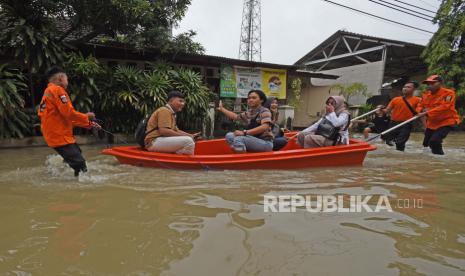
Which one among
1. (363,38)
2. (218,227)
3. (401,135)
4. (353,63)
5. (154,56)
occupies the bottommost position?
(218,227)

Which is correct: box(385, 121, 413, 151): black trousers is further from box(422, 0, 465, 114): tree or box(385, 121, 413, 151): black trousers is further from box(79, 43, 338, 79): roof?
box(422, 0, 465, 114): tree

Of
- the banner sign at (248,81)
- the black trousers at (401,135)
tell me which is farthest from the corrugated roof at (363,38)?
the black trousers at (401,135)

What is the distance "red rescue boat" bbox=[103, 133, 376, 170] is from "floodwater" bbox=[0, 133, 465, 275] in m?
0.39

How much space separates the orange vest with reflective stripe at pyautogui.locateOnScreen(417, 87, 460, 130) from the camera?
6.13m

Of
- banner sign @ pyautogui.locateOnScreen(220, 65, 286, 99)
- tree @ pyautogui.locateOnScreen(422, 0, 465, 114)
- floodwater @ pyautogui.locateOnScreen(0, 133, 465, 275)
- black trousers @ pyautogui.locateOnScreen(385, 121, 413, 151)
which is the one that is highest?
tree @ pyautogui.locateOnScreen(422, 0, 465, 114)

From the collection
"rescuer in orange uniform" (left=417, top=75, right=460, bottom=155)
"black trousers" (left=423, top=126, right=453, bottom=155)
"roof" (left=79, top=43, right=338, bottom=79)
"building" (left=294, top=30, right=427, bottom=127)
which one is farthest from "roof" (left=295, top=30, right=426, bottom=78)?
"black trousers" (left=423, top=126, right=453, bottom=155)

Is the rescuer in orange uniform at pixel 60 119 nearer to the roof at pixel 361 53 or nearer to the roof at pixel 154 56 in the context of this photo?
the roof at pixel 154 56

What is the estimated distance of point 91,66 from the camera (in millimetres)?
8500

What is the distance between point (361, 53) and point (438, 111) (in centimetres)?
1162

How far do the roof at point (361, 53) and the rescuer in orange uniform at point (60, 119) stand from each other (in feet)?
49.3

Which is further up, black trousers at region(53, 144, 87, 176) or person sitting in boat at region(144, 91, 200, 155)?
person sitting in boat at region(144, 91, 200, 155)

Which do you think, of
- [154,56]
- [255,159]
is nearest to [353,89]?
[154,56]

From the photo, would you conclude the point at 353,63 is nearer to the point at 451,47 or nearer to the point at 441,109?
the point at 451,47

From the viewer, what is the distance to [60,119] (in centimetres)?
418
